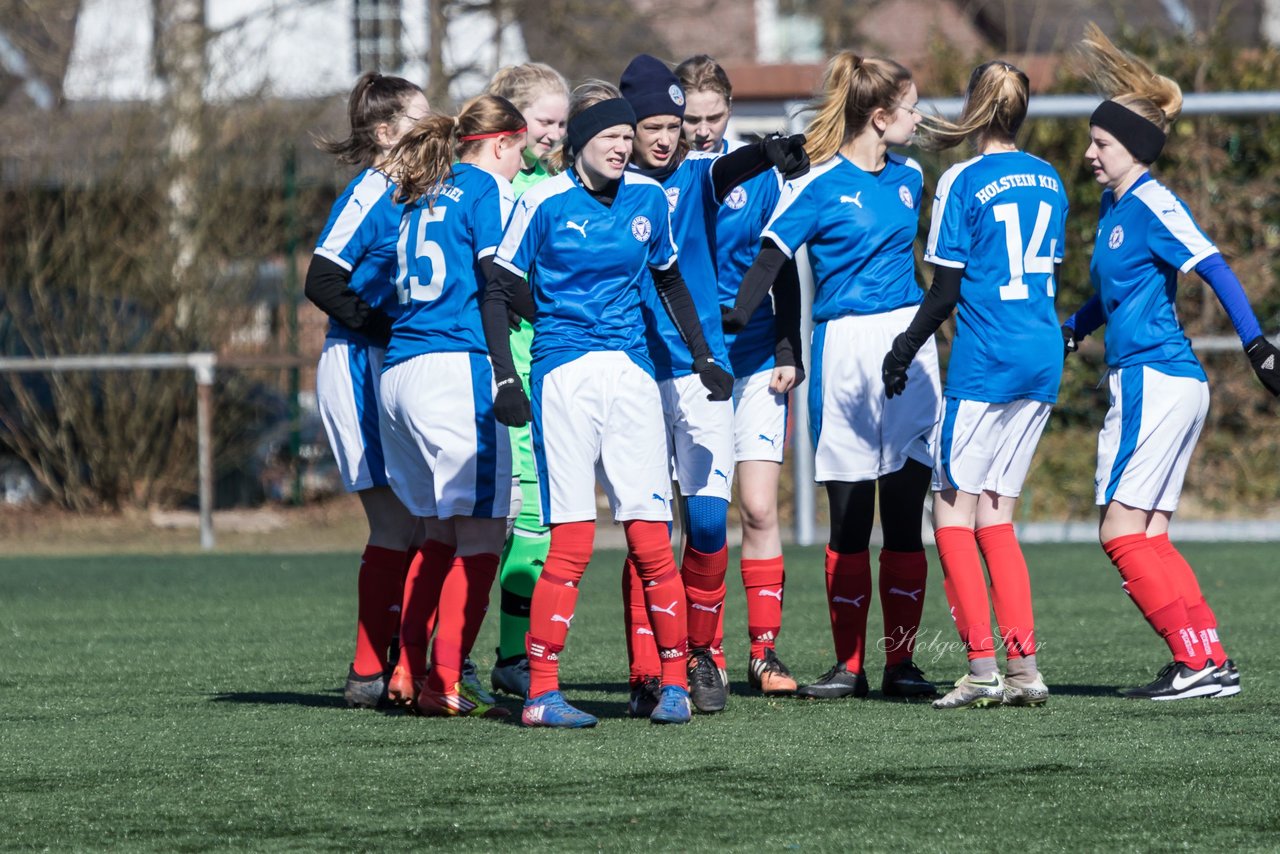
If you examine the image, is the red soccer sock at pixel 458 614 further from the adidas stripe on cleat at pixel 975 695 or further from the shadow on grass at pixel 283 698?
the adidas stripe on cleat at pixel 975 695

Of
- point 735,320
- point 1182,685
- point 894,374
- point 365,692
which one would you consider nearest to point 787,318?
point 735,320

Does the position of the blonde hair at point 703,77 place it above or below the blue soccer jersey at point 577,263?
above

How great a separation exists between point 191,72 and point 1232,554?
8.66 m

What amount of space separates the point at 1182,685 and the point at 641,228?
2070mm

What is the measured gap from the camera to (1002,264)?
5316 millimetres

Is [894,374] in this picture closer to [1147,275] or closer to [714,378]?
[714,378]

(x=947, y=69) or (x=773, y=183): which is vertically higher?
(x=947, y=69)

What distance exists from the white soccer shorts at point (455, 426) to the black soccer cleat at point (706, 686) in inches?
28.1

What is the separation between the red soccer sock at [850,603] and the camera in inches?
224

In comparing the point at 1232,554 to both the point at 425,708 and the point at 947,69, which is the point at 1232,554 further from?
the point at 425,708

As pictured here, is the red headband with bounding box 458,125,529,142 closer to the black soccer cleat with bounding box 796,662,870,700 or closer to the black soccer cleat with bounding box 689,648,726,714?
the black soccer cleat with bounding box 689,648,726,714

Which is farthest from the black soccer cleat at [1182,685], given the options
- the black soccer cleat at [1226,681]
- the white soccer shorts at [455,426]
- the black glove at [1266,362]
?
the white soccer shorts at [455,426]

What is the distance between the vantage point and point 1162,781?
4.11 meters

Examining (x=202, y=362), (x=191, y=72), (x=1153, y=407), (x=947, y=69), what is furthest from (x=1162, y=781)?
(x=191, y=72)
